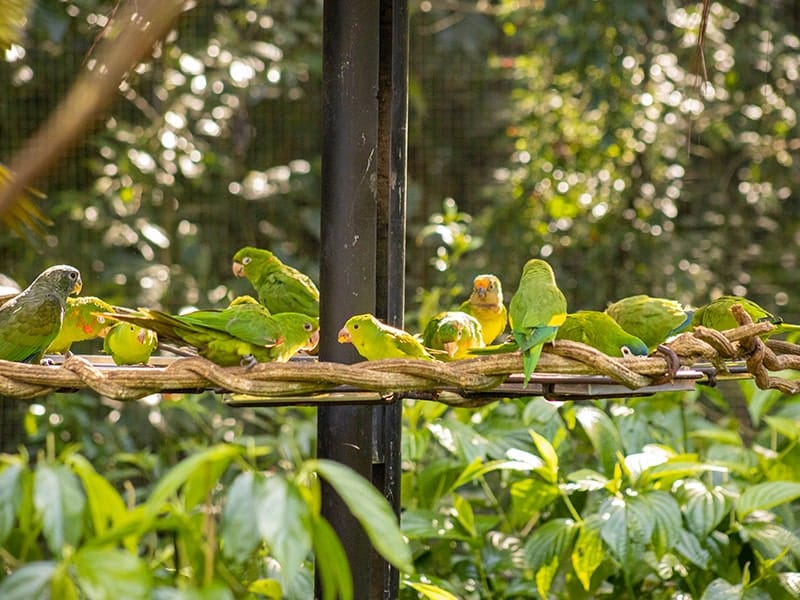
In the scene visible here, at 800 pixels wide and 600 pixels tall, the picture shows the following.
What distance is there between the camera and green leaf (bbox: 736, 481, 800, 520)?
66.0 inches

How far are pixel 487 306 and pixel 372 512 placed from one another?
0.87m

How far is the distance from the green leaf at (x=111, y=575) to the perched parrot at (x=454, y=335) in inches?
26.9

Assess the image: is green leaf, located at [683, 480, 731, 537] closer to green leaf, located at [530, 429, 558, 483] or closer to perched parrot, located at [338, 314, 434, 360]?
green leaf, located at [530, 429, 558, 483]

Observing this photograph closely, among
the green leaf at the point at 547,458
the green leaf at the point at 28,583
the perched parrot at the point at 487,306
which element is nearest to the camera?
the green leaf at the point at 28,583

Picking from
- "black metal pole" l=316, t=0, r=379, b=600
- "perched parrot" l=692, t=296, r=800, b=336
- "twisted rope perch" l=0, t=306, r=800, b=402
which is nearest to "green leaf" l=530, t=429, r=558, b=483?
"perched parrot" l=692, t=296, r=800, b=336

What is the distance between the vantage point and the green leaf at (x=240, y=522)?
671 millimetres

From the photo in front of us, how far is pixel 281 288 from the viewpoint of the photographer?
4.99ft

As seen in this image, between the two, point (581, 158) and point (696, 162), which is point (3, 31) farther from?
point (696, 162)

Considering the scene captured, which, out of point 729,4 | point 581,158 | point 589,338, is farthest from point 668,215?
point 589,338

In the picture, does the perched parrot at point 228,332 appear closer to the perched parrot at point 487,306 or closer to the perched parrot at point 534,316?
the perched parrot at point 534,316

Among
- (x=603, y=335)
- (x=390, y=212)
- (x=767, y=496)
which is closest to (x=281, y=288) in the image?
(x=390, y=212)

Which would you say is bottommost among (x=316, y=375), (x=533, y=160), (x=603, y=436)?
(x=603, y=436)

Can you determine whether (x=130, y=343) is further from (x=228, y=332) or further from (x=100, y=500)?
(x=100, y=500)

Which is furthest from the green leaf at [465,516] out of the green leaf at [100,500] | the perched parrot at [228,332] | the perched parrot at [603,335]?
the green leaf at [100,500]
